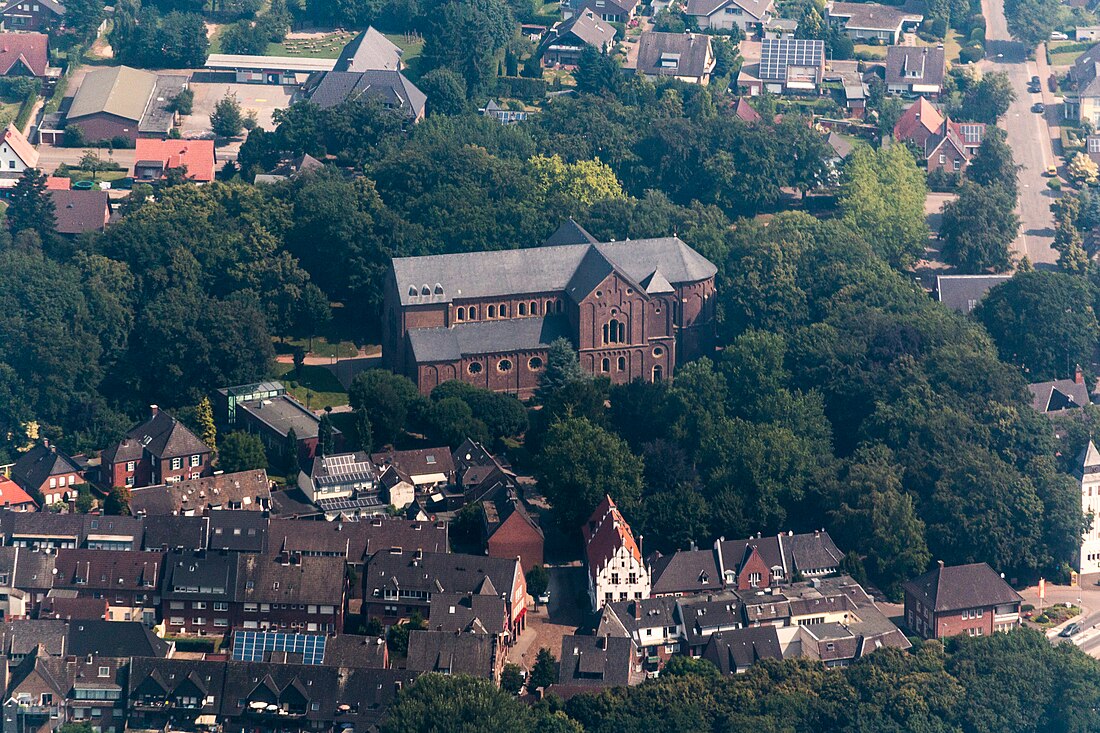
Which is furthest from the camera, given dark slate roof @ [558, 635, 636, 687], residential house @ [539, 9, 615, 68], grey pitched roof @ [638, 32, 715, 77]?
residential house @ [539, 9, 615, 68]

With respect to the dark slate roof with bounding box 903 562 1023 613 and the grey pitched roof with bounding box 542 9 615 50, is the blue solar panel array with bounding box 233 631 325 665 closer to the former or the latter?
the dark slate roof with bounding box 903 562 1023 613

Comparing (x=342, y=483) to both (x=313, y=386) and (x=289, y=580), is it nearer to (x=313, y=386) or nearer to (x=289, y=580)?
(x=289, y=580)

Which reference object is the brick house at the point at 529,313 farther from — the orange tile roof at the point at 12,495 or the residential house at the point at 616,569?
the orange tile roof at the point at 12,495

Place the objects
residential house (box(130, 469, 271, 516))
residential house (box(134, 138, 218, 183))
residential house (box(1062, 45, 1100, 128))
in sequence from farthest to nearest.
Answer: residential house (box(1062, 45, 1100, 128))
residential house (box(134, 138, 218, 183))
residential house (box(130, 469, 271, 516))

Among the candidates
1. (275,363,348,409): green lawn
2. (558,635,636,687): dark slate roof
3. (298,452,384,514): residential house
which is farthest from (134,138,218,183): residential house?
(558,635,636,687): dark slate roof

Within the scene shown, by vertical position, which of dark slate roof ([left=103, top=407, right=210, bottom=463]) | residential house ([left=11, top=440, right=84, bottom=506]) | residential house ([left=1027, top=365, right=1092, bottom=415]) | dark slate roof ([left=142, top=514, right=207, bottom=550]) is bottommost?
residential house ([left=1027, top=365, right=1092, bottom=415])

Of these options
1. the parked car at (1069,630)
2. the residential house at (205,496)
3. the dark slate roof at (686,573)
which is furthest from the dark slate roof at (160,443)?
the parked car at (1069,630)

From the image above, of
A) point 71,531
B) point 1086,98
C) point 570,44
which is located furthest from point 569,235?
point 1086,98
